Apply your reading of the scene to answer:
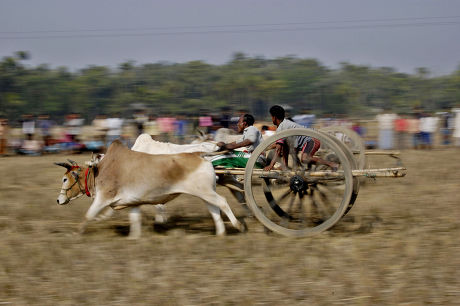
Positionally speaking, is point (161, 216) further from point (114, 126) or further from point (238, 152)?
point (114, 126)

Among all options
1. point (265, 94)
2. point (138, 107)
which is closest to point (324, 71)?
point (265, 94)

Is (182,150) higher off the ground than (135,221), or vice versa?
(182,150)

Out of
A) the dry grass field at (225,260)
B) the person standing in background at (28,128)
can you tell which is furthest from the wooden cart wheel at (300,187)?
→ the person standing in background at (28,128)

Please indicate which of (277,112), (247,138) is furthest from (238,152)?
(277,112)

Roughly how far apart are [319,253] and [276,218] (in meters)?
1.85

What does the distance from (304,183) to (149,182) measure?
177cm

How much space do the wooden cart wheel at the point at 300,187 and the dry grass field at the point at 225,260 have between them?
0.27m

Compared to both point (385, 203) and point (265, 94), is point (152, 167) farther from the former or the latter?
point (265, 94)

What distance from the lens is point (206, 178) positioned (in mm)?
6723

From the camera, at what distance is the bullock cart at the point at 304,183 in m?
6.35

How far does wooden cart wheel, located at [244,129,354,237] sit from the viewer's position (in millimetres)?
6340

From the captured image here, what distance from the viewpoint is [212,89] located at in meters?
47.9

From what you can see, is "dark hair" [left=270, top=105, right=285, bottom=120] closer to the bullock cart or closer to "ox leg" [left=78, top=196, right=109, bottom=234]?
the bullock cart

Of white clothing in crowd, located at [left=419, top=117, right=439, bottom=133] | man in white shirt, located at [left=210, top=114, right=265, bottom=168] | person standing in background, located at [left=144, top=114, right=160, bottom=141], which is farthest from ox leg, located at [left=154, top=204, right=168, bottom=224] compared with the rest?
white clothing in crowd, located at [left=419, top=117, right=439, bottom=133]
